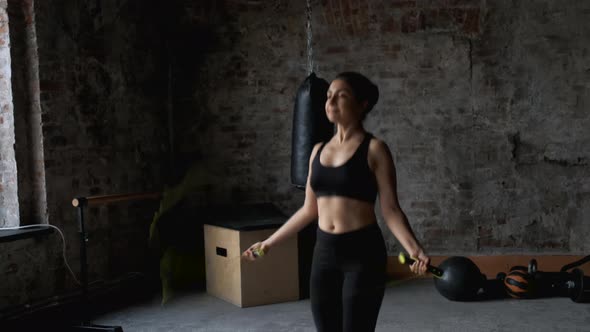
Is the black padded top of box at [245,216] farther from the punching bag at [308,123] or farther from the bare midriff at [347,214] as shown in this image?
the bare midriff at [347,214]

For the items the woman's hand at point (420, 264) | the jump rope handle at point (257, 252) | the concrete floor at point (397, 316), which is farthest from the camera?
the concrete floor at point (397, 316)

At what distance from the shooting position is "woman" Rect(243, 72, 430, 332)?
219cm

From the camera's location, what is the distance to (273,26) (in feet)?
17.0

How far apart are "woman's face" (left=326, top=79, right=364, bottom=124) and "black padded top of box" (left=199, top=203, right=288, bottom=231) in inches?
79.9

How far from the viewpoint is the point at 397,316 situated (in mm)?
3996

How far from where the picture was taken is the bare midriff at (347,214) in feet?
7.30

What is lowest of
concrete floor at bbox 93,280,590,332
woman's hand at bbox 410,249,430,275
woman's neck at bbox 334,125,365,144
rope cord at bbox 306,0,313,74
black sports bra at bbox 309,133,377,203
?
concrete floor at bbox 93,280,590,332

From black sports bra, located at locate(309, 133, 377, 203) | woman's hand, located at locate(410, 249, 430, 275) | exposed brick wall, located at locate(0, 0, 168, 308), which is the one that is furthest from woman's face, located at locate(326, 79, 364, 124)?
exposed brick wall, located at locate(0, 0, 168, 308)

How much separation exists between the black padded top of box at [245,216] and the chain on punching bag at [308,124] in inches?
15.6

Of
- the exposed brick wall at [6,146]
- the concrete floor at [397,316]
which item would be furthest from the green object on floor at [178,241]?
the exposed brick wall at [6,146]

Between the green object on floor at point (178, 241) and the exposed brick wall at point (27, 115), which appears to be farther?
the green object on floor at point (178, 241)

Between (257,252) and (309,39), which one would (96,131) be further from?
(257,252)

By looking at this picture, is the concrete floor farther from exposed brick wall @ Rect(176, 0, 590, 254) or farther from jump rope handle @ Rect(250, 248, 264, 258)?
jump rope handle @ Rect(250, 248, 264, 258)

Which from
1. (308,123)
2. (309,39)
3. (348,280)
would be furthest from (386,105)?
(348,280)
